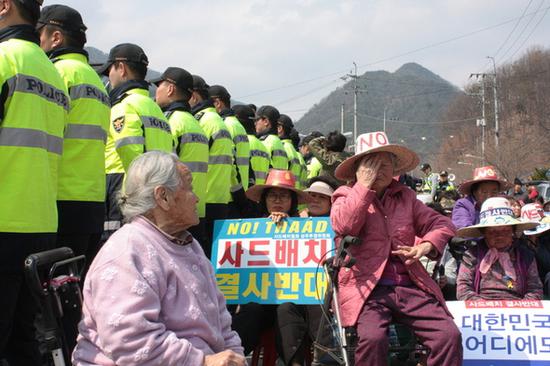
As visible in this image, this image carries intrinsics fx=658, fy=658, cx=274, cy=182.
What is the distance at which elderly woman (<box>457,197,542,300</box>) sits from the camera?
16.2 feet

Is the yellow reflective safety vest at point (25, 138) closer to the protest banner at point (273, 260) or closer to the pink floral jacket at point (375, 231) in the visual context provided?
the protest banner at point (273, 260)

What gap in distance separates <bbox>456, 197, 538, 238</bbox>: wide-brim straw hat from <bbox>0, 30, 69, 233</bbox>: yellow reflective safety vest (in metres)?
3.12

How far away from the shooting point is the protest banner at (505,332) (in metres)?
4.33

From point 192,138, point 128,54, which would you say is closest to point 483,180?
point 192,138

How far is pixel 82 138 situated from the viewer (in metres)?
4.48

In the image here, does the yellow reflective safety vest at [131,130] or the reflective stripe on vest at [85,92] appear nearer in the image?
the reflective stripe on vest at [85,92]

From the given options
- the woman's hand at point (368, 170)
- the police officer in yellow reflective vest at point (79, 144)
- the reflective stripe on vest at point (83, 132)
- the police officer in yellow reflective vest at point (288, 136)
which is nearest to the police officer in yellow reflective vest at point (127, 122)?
the police officer in yellow reflective vest at point (79, 144)

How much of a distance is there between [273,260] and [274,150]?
494 cm

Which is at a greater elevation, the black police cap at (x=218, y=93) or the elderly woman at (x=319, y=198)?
the black police cap at (x=218, y=93)

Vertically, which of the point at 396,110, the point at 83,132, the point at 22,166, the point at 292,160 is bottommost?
the point at 22,166

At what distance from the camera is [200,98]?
300 inches

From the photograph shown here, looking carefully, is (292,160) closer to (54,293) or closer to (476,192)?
(476,192)

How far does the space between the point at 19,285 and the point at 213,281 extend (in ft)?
3.83

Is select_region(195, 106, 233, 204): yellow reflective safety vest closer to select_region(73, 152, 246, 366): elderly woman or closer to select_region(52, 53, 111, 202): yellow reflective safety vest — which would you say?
select_region(52, 53, 111, 202): yellow reflective safety vest
